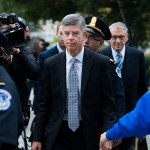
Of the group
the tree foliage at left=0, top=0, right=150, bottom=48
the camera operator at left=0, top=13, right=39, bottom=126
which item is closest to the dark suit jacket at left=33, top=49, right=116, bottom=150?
the camera operator at left=0, top=13, right=39, bottom=126

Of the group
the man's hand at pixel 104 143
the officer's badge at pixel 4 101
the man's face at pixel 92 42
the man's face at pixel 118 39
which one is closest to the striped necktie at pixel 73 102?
the man's hand at pixel 104 143

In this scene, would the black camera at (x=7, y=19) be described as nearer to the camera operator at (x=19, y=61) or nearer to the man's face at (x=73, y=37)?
the camera operator at (x=19, y=61)

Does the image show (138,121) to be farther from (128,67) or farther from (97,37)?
(128,67)

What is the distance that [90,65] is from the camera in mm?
5793

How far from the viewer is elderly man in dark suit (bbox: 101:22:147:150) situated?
7289mm

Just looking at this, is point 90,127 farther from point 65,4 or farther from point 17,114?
point 65,4

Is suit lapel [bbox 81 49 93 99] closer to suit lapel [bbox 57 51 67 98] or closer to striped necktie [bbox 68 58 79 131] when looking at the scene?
striped necktie [bbox 68 58 79 131]

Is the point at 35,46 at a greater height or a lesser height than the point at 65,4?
lesser

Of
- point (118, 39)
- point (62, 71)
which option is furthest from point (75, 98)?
point (118, 39)

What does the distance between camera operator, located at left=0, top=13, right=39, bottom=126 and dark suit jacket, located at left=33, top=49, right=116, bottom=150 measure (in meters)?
0.29

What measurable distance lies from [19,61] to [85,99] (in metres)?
0.82

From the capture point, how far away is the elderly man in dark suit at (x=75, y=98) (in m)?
5.70

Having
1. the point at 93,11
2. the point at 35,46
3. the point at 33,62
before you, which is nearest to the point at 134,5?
the point at 93,11

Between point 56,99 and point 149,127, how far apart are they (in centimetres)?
159
